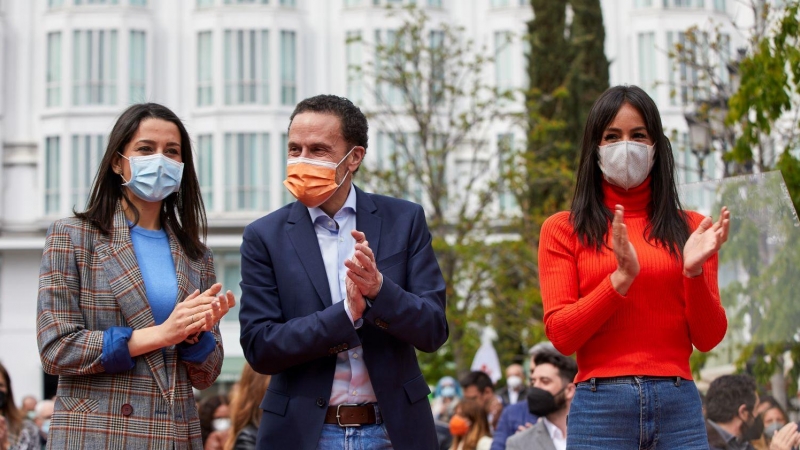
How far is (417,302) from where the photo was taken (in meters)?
5.15

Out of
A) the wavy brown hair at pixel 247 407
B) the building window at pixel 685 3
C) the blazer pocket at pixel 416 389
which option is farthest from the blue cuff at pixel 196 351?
the building window at pixel 685 3

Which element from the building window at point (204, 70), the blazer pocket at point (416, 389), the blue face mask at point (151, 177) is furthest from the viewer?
the building window at point (204, 70)

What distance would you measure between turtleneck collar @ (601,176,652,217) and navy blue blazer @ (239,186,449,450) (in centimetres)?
89

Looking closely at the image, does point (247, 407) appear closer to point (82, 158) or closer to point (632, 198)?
point (632, 198)

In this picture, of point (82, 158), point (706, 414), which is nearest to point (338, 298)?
point (706, 414)

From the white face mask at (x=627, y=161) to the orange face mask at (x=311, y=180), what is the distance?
1.25 metres

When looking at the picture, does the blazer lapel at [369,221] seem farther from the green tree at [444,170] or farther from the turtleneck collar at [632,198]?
the green tree at [444,170]

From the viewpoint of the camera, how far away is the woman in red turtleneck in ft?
15.6

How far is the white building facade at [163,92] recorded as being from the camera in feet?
128

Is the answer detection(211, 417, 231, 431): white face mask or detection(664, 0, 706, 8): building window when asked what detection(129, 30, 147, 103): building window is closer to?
detection(664, 0, 706, 8): building window

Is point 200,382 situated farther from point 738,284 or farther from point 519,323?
point 519,323

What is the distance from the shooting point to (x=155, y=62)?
40344 millimetres

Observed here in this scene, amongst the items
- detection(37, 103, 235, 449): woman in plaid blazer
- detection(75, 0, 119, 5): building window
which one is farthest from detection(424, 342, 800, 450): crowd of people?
detection(75, 0, 119, 5): building window

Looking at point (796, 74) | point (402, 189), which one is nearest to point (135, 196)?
point (796, 74)
